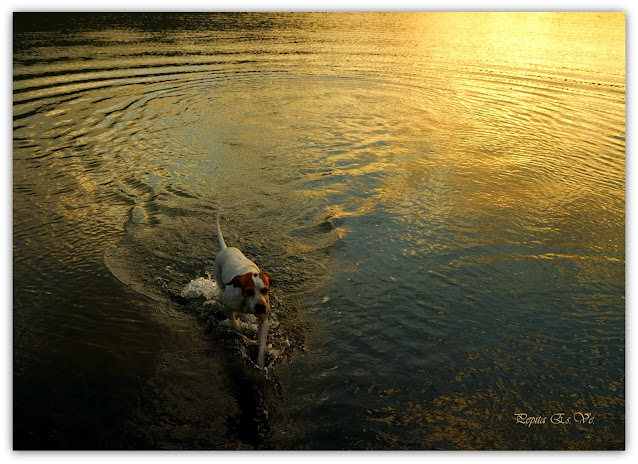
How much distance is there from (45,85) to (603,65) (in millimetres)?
19229

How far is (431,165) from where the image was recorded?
1339 cm

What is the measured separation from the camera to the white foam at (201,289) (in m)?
7.99

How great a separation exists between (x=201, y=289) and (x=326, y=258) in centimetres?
221

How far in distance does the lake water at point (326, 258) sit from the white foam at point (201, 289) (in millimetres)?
127

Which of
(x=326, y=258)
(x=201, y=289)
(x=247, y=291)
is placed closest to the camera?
(x=247, y=291)

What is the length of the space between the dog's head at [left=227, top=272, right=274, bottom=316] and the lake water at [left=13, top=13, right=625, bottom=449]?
883 mm

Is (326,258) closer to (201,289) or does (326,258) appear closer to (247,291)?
(201,289)

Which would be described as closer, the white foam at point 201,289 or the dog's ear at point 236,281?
the dog's ear at point 236,281

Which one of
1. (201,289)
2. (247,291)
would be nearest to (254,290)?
(247,291)

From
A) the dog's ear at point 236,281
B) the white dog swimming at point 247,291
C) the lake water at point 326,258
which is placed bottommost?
the lake water at point 326,258

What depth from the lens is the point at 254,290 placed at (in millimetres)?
6125

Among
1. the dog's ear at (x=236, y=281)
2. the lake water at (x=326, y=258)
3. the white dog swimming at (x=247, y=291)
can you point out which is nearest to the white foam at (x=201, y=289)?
the lake water at (x=326, y=258)

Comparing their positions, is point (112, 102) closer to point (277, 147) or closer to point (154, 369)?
point (277, 147)

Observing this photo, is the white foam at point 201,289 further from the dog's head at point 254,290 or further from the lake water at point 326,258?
the dog's head at point 254,290
